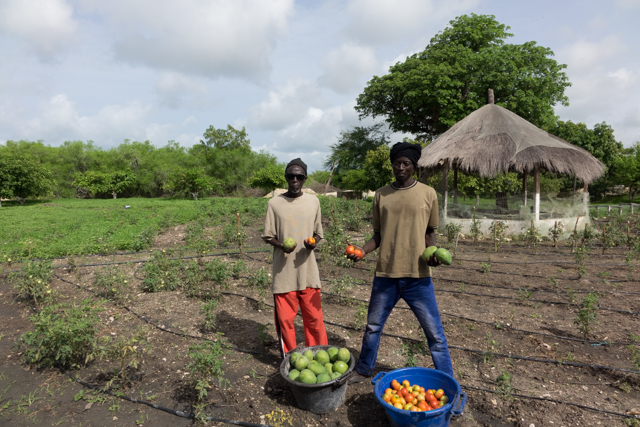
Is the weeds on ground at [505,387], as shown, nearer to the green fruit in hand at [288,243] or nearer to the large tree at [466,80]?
the green fruit in hand at [288,243]

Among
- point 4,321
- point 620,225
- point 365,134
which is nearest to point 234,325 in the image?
point 4,321

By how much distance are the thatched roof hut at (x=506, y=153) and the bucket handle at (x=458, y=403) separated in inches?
384

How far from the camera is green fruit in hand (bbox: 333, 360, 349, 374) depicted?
2872 millimetres

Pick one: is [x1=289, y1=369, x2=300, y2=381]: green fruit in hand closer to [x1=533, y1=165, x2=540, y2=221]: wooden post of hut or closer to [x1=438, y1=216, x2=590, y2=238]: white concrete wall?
[x1=438, y1=216, x2=590, y2=238]: white concrete wall

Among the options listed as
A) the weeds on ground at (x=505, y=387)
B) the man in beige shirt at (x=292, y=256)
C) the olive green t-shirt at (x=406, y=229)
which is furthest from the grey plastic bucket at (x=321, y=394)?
the weeds on ground at (x=505, y=387)

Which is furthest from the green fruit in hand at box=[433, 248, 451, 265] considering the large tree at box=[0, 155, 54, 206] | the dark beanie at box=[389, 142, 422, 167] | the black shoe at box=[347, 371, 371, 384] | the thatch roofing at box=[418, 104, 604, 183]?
the large tree at box=[0, 155, 54, 206]

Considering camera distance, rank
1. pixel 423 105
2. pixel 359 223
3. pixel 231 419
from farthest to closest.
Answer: pixel 423 105 < pixel 359 223 < pixel 231 419

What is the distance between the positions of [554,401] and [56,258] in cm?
987

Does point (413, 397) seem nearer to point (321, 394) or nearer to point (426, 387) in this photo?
point (426, 387)

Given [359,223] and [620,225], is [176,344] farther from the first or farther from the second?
[620,225]

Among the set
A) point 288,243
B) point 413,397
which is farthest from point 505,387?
point 288,243

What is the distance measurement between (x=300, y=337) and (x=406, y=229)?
209 centimetres

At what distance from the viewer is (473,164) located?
37.7 ft

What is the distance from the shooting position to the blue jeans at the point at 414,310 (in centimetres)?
293
